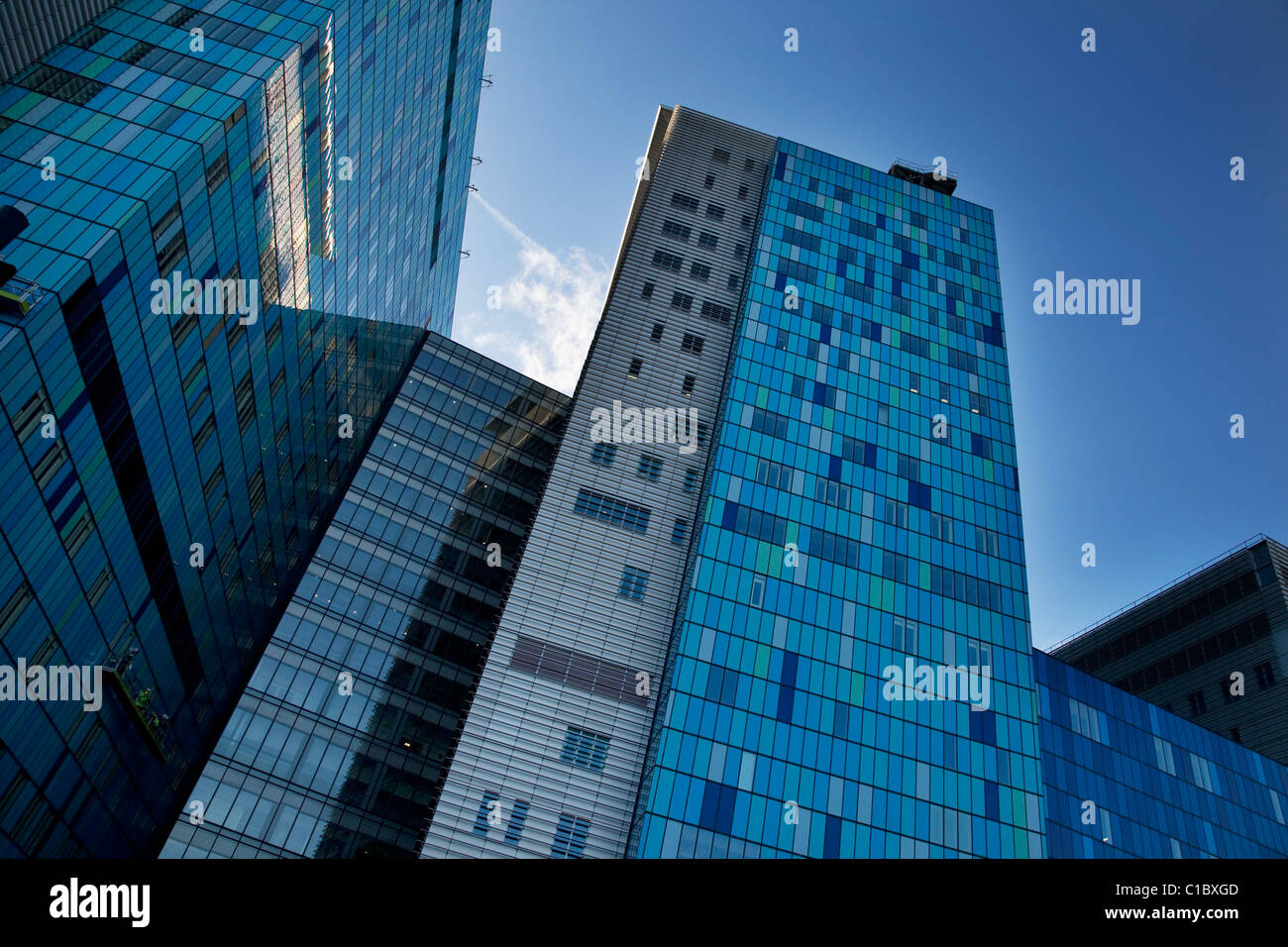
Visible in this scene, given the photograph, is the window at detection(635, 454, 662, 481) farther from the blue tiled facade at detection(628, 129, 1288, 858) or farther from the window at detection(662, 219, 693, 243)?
the window at detection(662, 219, 693, 243)

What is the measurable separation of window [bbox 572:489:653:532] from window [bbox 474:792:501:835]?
66.7 feet

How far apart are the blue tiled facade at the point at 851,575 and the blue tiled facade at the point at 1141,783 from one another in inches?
413

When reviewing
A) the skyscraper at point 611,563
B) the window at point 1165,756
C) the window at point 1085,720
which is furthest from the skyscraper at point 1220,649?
the skyscraper at point 611,563

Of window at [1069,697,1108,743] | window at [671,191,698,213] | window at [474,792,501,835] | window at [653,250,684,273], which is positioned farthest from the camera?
window at [671,191,698,213]

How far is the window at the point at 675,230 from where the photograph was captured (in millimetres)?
79688

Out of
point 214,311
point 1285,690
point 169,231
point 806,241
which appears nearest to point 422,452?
point 214,311

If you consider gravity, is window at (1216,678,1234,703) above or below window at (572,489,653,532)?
above

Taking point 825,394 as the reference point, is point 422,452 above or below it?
below

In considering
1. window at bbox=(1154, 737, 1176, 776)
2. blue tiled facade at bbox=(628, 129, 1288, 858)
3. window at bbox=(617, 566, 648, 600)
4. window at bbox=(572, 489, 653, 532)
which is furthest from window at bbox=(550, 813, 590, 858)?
window at bbox=(1154, 737, 1176, 776)

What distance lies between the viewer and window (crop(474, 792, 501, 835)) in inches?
1881

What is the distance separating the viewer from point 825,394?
6812cm

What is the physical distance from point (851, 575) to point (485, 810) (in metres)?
28.6
